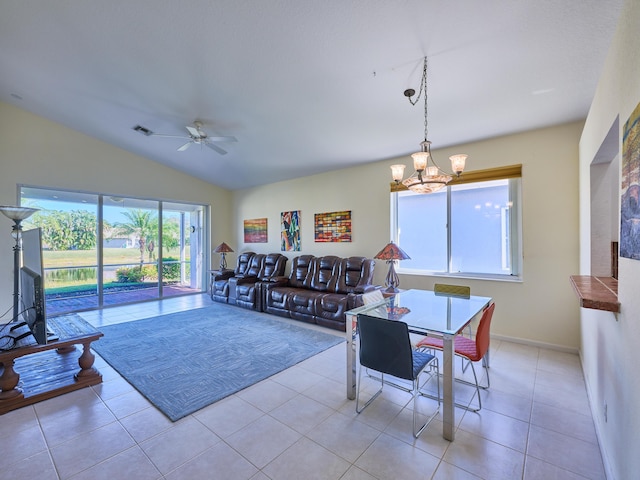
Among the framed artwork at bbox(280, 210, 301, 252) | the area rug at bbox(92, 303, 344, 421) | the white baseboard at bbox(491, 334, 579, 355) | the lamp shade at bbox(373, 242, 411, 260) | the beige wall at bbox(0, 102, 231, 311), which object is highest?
the beige wall at bbox(0, 102, 231, 311)

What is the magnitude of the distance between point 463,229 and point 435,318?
2.50 m

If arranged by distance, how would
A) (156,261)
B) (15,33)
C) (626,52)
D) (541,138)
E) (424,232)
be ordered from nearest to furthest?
(626,52) → (15,33) → (541,138) → (424,232) → (156,261)

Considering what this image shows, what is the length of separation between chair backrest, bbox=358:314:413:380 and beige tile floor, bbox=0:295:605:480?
46 centimetres

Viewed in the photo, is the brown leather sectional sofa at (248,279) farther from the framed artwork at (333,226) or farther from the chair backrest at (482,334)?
the chair backrest at (482,334)

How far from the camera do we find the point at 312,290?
5.24m

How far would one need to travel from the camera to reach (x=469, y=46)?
92.9 inches

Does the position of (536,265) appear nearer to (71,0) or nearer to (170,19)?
(170,19)

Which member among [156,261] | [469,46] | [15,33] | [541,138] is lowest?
[156,261]

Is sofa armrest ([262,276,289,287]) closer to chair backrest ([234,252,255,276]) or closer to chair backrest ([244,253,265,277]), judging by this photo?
chair backrest ([244,253,265,277])

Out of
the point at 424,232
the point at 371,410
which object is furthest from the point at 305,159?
the point at 371,410

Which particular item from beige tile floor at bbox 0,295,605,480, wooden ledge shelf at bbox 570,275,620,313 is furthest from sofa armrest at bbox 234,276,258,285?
wooden ledge shelf at bbox 570,275,620,313

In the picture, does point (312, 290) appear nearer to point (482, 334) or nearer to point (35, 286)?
point (482, 334)

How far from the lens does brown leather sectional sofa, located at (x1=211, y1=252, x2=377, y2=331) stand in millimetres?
4457

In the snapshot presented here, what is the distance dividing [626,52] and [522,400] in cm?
257
